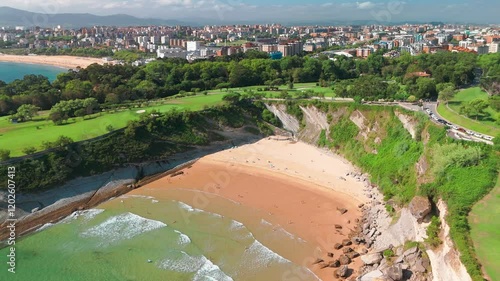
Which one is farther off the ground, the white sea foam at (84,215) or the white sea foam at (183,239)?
the white sea foam at (84,215)

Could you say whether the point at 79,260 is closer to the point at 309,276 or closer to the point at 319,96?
the point at 309,276

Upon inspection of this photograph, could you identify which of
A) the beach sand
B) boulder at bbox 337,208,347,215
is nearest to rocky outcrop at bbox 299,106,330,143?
the beach sand

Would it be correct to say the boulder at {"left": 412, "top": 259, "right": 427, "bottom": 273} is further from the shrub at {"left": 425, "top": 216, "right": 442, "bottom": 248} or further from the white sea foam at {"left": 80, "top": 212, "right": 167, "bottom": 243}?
the white sea foam at {"left": 80, "top": 212, "right": 167, "bottom": 243}

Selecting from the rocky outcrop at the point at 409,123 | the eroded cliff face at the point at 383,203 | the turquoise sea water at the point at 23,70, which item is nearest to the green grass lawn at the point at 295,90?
the eroded cliff face at the point at 383,203

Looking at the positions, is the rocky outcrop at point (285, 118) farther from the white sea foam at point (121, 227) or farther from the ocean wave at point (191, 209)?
the white sea foam at point (121, 227)

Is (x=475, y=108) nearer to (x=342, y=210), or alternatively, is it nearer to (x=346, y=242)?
(x=342, y=210)

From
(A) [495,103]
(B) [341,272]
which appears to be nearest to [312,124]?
(A) [495,103]

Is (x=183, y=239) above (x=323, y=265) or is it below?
above
